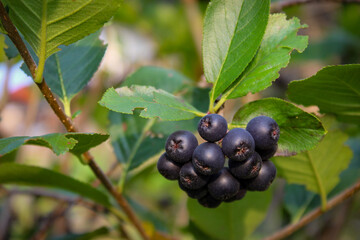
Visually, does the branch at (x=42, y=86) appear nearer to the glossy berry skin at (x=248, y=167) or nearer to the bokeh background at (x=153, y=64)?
the glossy berry skin at (x=248, y=167)

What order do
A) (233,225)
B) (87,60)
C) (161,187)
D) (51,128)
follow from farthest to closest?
(161,187) < (51,128) < (233,225) < (87,60)

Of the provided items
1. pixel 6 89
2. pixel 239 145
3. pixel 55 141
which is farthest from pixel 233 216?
pixel 6 89

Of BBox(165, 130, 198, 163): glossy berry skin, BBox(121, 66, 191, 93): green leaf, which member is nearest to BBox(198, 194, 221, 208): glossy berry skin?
BBox(165, 130, 198, 163): glossy berry skin

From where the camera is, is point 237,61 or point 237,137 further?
point 237,61

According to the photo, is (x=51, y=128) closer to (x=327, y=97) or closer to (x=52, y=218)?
(x=52, y=218)

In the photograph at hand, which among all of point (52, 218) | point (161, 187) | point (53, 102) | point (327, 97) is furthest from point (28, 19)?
point (161, 187)

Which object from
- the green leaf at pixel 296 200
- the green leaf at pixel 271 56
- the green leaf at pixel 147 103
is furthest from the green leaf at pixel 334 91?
the green leaf at pixel 296 200
